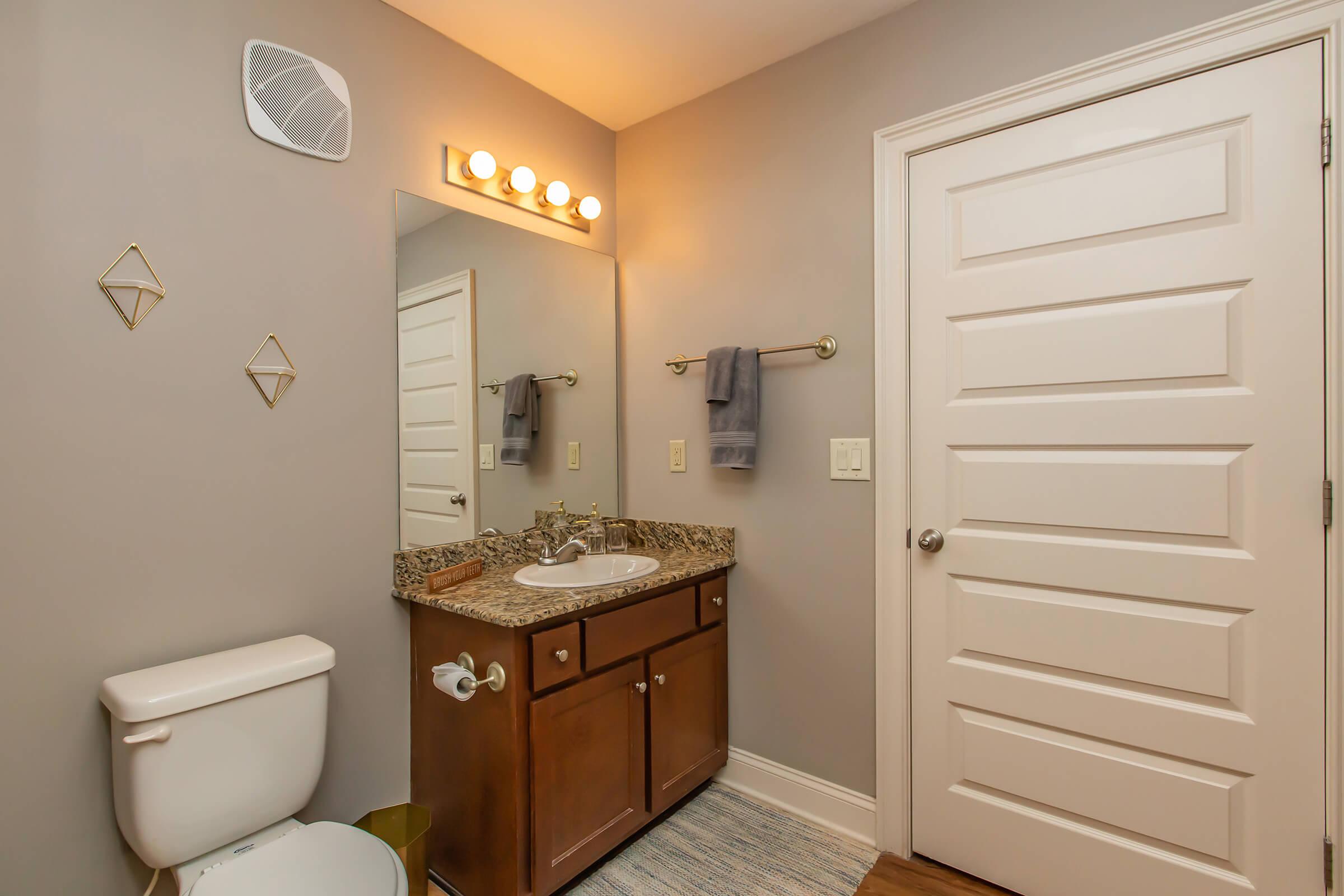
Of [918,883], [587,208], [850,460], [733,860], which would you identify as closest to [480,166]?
[587,208]

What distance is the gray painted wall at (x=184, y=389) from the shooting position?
4.00 ft

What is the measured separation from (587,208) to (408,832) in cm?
205

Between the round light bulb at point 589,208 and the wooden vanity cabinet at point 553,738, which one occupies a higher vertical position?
the round light bulb at point 589,208

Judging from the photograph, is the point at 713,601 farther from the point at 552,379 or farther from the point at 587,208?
the point at 587,208

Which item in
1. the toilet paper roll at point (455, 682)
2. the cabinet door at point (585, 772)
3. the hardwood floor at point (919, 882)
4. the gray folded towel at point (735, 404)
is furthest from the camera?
the gray folded towel at point (735, 404)

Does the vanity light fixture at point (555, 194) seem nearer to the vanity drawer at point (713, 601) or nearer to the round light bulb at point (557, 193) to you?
the round light bulb at point (557, 193)

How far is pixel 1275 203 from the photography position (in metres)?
1.32

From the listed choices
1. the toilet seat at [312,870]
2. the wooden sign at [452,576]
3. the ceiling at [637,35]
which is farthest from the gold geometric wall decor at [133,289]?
the toilet seat at [312,870]

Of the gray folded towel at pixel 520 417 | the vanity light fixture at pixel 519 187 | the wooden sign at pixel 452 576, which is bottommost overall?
the wooden sign at pixel 452 576

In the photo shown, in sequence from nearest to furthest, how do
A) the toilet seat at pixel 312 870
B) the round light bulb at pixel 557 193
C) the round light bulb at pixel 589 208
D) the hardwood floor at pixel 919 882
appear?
the toilet seat at pixel 312 870 < the hardwood floor at pixel 919 882 < the round light bulb at pixel 557 193 < the round light bulb at pixel 589 208

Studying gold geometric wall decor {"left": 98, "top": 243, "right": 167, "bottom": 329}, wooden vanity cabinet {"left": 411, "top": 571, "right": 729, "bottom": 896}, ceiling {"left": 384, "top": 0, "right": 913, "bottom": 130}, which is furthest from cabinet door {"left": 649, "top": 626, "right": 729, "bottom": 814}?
ceiling {"left": 384, "top": 0, "right": 913, "bottom": 130}

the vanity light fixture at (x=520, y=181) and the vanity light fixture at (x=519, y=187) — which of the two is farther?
the vanity light fixture at (x=520, y=181)

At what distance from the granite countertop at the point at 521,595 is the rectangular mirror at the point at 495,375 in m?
0.18

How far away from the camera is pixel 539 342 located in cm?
219
